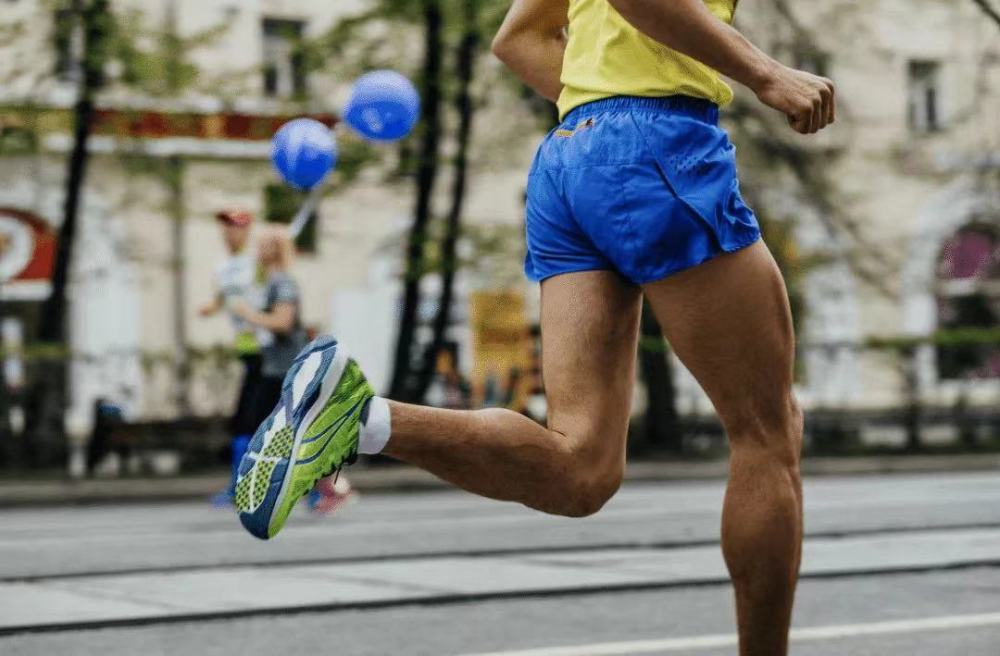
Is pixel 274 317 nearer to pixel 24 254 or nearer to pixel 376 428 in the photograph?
pixel 376 428

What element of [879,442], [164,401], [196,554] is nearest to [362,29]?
[164,401]

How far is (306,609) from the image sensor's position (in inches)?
228

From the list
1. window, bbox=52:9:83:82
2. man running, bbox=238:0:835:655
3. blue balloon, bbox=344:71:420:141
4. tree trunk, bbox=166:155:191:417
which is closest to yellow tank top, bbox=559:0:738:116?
man running, bbox=238:0:835:655

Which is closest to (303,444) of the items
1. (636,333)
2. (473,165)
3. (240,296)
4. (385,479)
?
(636,333)

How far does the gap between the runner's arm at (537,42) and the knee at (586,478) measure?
88 cm

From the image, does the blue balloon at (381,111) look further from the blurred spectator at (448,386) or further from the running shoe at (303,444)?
the running shoe at (303,444)

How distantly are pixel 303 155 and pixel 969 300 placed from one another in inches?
704

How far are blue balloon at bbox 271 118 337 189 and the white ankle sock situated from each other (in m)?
9.87

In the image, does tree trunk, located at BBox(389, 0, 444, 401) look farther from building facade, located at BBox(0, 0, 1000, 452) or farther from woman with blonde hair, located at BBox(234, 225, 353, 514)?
woman with blonde hair, located at BBox(234, 225, 353, 514)

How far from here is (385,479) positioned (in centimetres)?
1638

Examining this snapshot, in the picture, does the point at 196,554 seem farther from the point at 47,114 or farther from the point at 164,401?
the point at 47,114

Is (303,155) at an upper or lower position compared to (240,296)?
upper

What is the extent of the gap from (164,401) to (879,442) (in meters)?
7.79

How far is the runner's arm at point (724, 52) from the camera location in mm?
3605
